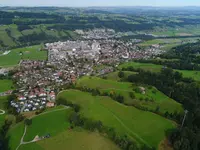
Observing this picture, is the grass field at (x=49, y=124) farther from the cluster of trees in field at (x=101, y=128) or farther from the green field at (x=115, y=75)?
the green field at (x=115, y=75)

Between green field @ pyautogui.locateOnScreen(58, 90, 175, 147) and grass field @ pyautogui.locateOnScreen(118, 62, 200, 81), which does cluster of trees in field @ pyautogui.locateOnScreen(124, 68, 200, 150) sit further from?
grass field @ pyautogui.locateOnScreen(118, 62, 200, 81)

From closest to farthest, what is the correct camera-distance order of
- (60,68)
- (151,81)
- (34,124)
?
(34,124) < (151,81) < (60,68)

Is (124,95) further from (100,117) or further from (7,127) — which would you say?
(7,127)

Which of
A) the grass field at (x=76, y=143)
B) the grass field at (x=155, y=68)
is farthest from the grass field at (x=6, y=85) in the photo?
the grass field at (x=155, y=68)

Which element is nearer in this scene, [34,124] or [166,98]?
[34,124]

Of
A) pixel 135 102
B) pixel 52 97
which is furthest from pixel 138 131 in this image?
pixel 52 97

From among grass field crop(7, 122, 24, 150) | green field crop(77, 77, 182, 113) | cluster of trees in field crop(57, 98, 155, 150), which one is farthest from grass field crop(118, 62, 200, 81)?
grass field crop(7, 122, 24, 150)

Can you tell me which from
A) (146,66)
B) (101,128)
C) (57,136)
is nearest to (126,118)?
(101,128)
